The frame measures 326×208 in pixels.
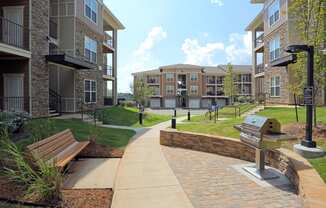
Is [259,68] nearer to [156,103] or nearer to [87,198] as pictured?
[87,198]

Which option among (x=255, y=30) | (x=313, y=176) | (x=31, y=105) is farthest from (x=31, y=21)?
(x=255, y=30)

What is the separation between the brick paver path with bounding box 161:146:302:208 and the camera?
5.84 metres

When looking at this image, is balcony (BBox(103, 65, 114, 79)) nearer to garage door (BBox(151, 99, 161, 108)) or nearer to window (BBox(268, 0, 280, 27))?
window (BBox(268, 0, 280, 27))

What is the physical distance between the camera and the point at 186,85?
75.3 metres

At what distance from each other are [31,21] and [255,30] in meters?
32.9

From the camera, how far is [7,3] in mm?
17594

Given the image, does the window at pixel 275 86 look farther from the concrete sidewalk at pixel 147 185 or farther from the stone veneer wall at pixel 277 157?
the concrete sidewalk at pixel 147 185

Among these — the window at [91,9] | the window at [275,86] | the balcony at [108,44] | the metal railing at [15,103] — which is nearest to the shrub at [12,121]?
the metal railing at [15,103]

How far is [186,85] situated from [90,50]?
48783 mm

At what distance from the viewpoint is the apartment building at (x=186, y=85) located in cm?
7500

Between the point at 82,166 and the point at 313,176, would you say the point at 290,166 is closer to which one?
the point at 313,176

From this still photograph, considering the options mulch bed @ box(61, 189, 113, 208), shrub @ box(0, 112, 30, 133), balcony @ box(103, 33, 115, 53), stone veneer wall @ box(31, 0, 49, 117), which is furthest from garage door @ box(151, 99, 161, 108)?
mulch bed @ box(61, 189, 113, 208)

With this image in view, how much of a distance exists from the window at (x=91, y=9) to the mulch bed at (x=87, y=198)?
74.8 ft

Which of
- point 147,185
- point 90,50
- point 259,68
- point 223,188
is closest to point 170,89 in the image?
point 259,68
